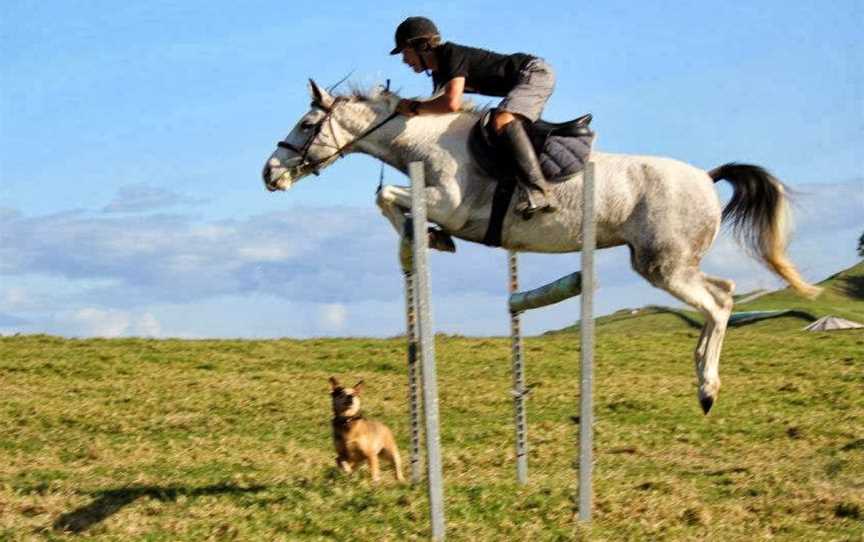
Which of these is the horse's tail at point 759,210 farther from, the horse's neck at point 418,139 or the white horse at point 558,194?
the horse's neck at point 418,139

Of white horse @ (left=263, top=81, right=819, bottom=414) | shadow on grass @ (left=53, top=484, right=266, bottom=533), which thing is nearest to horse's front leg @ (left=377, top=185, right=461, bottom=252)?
white horse @ (left=263, top=81, right=819, bottom=414)

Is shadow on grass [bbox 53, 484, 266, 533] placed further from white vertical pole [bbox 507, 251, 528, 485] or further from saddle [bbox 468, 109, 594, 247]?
saddle [bbox 468, 109, 594, 247]

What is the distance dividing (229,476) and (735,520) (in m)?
4.78

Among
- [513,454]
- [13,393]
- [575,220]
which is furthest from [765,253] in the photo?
[13,393]

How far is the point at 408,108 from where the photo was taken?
938 centimetres

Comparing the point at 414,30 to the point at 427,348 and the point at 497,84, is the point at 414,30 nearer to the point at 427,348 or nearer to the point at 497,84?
the point at 497,84

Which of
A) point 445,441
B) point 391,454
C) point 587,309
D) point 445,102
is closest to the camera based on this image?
point 587,309

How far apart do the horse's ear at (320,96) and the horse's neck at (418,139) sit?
397 mm

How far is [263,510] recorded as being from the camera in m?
9.15

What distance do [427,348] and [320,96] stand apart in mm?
2563

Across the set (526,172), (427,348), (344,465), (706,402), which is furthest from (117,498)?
(706,402)

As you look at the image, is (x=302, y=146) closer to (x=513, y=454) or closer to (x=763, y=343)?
(x=513, y=454)

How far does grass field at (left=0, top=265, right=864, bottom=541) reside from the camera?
29.5 feet

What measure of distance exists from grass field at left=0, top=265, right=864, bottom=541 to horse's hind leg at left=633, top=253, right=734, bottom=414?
0.99m
